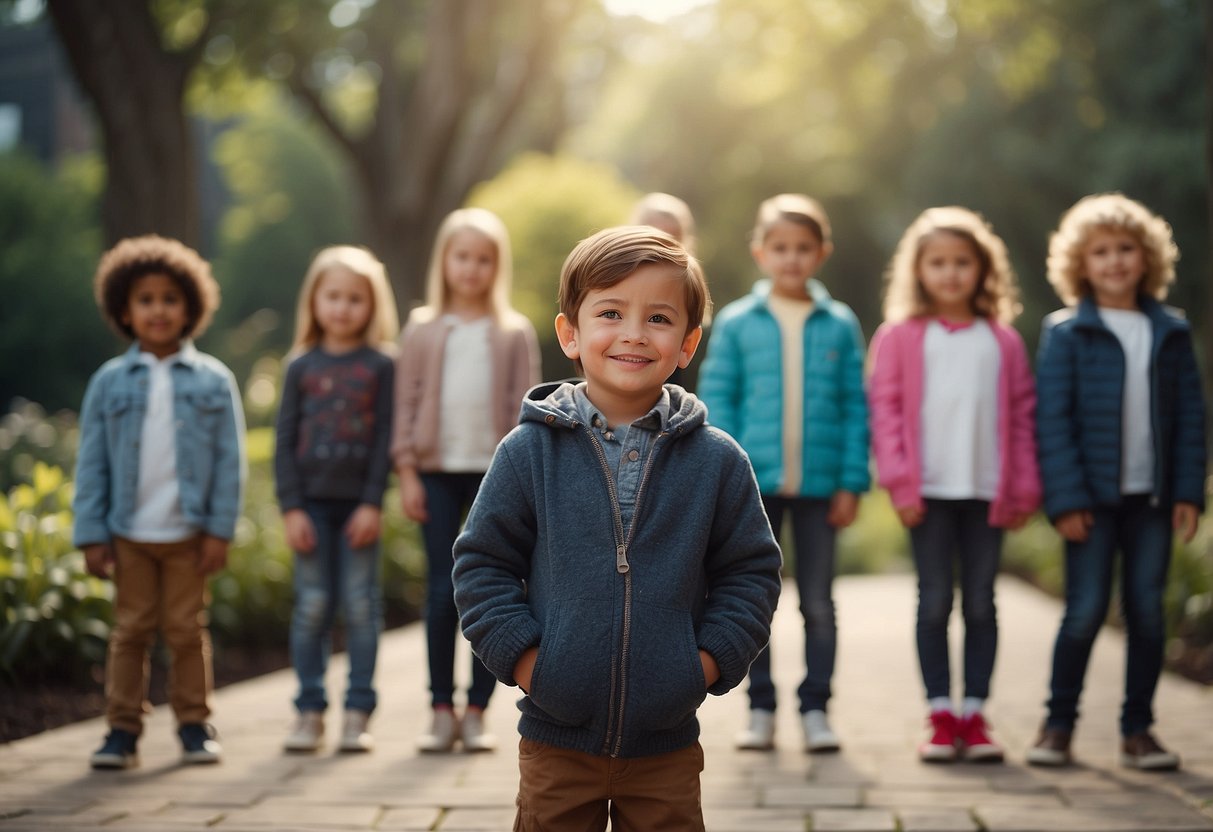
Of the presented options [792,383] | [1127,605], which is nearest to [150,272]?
[792,383]

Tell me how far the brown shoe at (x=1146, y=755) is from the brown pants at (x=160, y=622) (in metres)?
3.06

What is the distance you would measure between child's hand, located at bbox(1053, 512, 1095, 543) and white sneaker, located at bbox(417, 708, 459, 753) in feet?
7.07

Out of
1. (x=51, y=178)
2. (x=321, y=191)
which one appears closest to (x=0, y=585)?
(x=51, y=178)

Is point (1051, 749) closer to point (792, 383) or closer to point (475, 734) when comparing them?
point (792, 383)

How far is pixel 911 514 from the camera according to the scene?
459 cm

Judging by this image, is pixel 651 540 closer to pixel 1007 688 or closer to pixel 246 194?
pixel 1007 688

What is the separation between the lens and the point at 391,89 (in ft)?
53.1

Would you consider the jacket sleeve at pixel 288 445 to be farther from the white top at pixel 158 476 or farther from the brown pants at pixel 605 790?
the brown pants at pixel 605 790

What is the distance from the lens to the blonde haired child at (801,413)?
4.68 m

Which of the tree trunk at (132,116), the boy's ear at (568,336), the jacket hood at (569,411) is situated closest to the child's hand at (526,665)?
the jacket hood at (569,411)

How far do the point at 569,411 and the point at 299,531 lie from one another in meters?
2.52

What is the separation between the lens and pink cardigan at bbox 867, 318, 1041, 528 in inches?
180

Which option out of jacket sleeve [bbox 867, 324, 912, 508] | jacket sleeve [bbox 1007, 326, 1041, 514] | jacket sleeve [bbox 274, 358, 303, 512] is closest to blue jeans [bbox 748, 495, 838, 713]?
jacket sleeve [bbox 867, 324, 912, 508]

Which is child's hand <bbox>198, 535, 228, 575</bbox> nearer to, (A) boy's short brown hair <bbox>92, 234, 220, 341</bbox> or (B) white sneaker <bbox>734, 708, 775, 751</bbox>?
(A) boy's short brown hair <bbox>92, 234, 220, 341</bbox>
